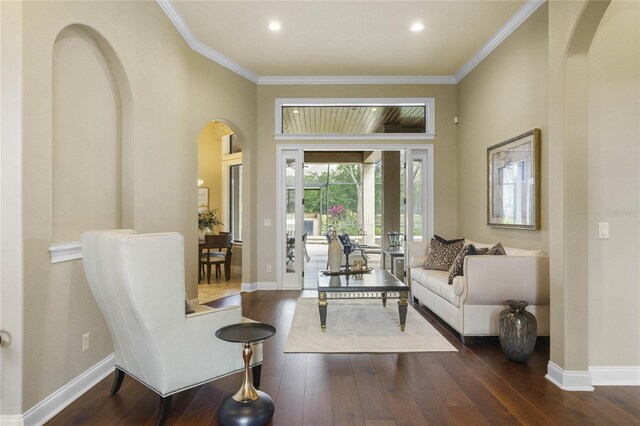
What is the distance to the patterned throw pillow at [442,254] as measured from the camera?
461cm

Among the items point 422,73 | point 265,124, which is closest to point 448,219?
point 422,73

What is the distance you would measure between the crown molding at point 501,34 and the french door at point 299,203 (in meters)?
1.29

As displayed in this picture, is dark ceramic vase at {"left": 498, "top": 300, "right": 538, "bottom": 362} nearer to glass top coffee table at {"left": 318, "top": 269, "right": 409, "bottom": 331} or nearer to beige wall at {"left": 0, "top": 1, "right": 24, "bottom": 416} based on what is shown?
glass top coffee table at {"left": 318, "top": 269, "right": 409, "bottom": 331}

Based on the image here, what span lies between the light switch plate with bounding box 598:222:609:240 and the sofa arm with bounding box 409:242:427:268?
257cm

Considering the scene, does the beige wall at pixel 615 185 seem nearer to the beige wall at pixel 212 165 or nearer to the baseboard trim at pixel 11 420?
the baseboard trim at pixel 11 420

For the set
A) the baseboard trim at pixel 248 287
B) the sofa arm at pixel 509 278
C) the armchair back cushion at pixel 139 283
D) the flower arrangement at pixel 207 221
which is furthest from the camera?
the flower arrangement at pixel 207 221

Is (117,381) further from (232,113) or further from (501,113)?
(501,113)

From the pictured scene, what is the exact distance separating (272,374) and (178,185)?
2489 mm

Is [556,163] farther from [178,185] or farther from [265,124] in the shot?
[265,124]

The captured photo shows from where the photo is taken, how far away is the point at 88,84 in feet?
9.32

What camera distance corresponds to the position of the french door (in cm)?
605

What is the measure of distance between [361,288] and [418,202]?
2.97 m

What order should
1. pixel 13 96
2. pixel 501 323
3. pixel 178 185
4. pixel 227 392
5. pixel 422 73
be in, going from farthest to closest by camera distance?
pixel 422 73 → pixel 178 185 → pixel 501 323 → pixel 227 392 → pixel 13 96

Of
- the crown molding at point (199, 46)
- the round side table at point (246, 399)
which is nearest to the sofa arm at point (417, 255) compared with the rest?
the round side table at point (246, 399)
